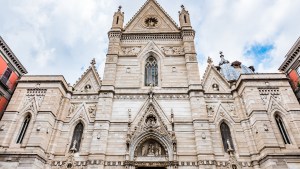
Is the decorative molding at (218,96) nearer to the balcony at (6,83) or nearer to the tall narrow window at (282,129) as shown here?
the tall narrow window at (282,129)

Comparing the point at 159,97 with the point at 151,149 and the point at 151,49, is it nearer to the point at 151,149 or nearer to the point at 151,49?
the point at 151,149

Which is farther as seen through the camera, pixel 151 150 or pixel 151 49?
pixel 151 49

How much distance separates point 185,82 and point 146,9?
11.3m

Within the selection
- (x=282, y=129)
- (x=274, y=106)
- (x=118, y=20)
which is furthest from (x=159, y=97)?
(x=118, y=20)

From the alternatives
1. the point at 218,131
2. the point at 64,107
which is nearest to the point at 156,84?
the point at 218,131

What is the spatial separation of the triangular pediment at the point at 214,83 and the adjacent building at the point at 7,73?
1636 cm

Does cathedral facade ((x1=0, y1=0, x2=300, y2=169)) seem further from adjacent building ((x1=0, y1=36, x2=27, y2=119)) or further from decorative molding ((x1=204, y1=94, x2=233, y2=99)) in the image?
adjacent building ((x1=0, y1=36, x2=27, y2=119))

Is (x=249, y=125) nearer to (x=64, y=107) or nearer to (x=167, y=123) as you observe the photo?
(x=167, y=123)

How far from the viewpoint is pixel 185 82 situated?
61.5 ft

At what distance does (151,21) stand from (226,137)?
1497cm

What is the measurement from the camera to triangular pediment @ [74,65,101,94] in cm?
1872

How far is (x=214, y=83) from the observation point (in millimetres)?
18828

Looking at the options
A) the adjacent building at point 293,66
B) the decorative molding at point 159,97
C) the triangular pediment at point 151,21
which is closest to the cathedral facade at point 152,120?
the decorative molding at point 159,97

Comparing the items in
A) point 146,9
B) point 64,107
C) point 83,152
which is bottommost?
point 83,152
